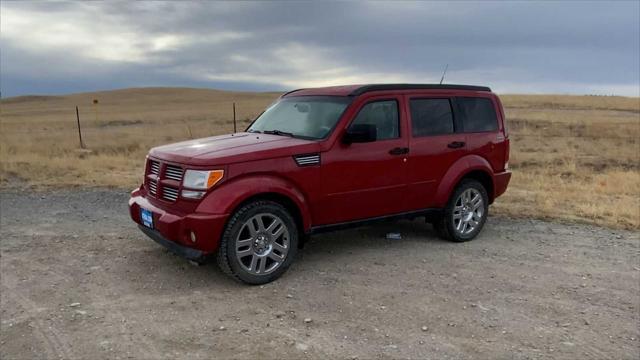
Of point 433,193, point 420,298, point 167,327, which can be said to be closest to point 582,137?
point 433,193

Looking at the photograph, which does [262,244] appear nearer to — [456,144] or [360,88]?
[360,88]

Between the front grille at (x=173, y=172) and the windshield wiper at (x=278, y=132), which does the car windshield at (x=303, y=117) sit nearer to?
the windshield wiper at (x=278, y=132)

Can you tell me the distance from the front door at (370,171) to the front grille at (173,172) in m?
1.34

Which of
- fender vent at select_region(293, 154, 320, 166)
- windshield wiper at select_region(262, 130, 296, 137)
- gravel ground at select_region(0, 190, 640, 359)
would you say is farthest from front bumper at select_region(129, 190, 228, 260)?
windshield wiper at select_region(262, 130, 296, 137)

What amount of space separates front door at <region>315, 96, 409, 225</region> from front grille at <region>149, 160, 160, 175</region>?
160cm

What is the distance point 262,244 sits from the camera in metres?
5.04

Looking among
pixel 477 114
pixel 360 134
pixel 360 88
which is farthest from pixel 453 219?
pixel 360 88

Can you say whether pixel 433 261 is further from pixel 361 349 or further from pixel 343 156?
pixel 361 349

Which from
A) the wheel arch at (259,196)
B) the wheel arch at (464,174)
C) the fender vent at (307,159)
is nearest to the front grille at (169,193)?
the wheel arch at (259,196)

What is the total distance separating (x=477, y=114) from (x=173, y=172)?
3.75 m

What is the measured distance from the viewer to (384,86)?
5898 mm

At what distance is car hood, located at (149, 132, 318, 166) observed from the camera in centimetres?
484

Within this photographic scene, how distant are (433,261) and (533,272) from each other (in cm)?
98

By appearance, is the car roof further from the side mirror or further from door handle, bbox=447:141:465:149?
door handle, bbox=447:141:465:149
